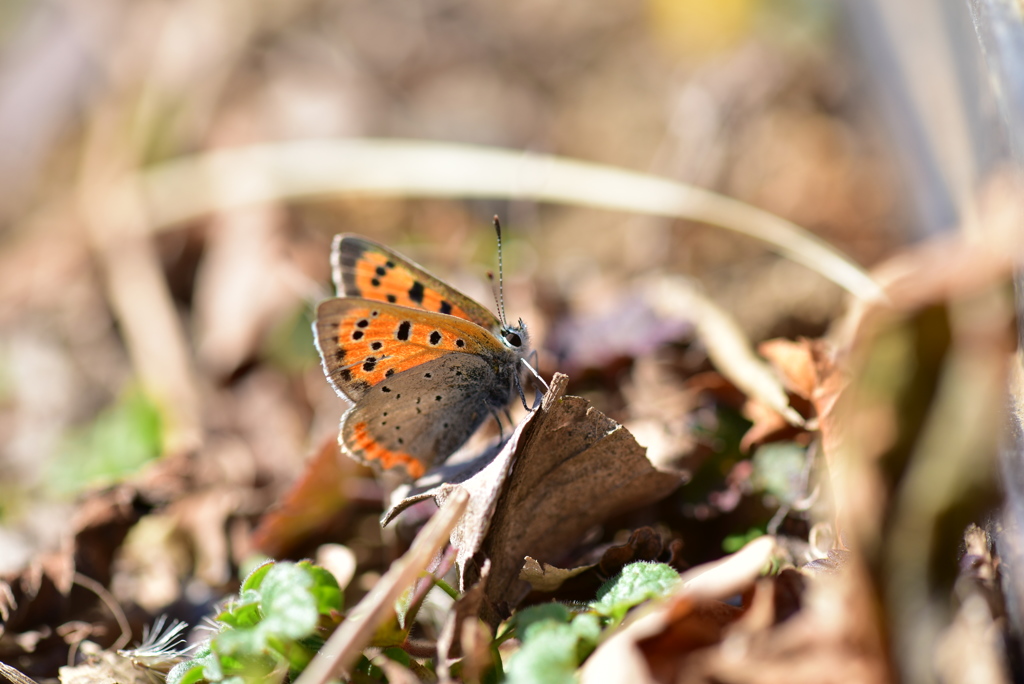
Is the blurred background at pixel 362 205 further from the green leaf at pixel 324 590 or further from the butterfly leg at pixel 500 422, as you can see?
the green leaf at pixel 324 590

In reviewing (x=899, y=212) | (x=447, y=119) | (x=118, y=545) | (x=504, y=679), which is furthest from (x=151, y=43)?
(x=504, y=679)

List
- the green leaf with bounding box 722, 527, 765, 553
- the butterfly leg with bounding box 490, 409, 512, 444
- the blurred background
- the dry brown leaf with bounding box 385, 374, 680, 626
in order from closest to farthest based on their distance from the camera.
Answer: the dry brown leaf with bounding box 385, 374, 680, 626 → the green leaf with bounding box 722, 527, 765, 553 → the butterfly leg with bounding box 490, 409, 512, 444 → the blurred background

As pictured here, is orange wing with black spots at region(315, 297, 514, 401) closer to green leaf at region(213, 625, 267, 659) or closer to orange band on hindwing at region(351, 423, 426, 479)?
orange band on hindwing at region(351, 423, 426, 479)

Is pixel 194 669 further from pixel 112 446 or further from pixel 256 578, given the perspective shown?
pixel 112 446

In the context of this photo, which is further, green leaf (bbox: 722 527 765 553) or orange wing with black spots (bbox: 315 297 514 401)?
orange wing with black spots (bbox: 315 297 514 401)

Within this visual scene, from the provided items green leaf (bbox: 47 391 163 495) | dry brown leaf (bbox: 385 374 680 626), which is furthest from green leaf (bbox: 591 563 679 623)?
green leaf (bbox: 47 391 163 495)
